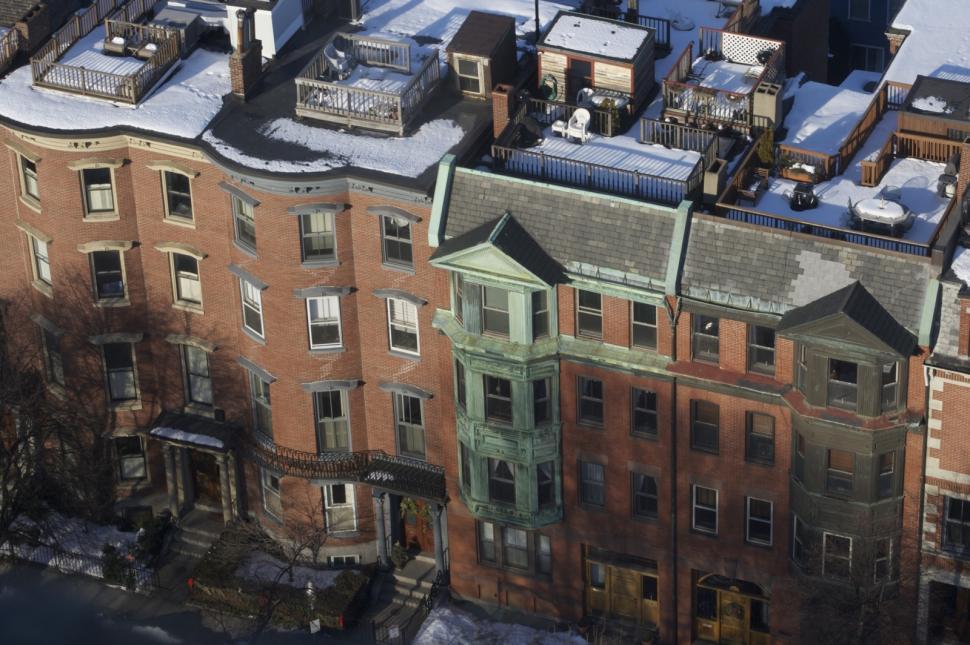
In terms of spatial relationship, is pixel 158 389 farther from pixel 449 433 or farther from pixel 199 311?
pixel 449 433

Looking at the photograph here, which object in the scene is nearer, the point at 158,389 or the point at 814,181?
the point at 814,181

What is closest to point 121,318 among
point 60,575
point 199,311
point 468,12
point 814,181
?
point 199,311

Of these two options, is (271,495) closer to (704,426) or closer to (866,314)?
(704,426)

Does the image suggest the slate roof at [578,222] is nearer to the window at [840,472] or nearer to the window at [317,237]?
the window at [317,237]

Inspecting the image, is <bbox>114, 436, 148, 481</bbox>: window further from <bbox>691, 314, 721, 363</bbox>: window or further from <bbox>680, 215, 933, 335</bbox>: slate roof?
<bbox>680, 215, 933, 335</bbox>: slate roof

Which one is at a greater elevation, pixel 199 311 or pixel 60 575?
pixel 199 311

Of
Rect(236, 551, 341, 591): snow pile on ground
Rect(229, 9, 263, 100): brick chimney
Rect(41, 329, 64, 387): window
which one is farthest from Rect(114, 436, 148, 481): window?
Rect(229, 9, 263, 100): brick chimney

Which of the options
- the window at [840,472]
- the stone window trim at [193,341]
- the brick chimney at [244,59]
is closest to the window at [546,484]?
the window at [840,472]
